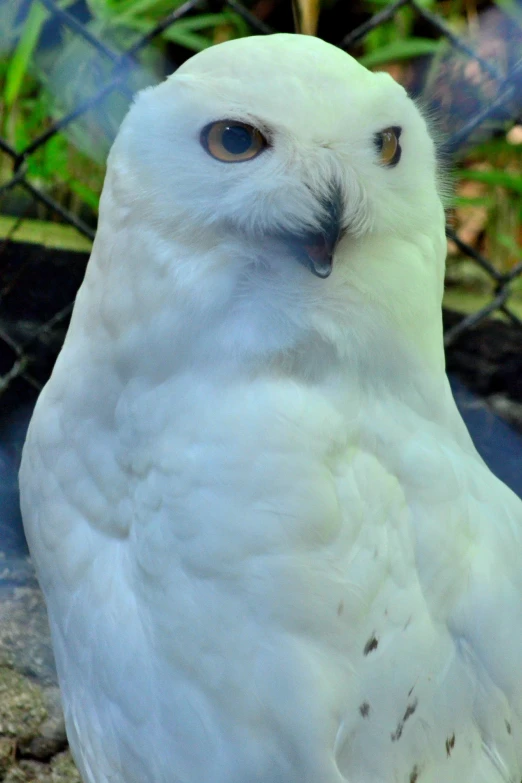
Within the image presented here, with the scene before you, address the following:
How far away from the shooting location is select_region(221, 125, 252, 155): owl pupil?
965 mm

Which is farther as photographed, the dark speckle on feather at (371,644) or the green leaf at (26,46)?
the green leaf at (26,46)

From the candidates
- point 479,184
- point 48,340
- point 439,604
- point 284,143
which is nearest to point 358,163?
point 284,143

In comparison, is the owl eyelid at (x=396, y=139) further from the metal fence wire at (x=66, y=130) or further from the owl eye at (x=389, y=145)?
the metal fence wire at (x=66, y=130)

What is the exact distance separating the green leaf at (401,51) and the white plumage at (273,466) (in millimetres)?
858

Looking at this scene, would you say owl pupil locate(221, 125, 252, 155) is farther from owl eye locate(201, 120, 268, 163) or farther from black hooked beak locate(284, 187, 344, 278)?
black hooked beak locate(284, 187, 344, 278)

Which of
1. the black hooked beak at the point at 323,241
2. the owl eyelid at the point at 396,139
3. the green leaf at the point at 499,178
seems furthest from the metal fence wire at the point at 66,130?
the black hooked beak at the point at 323,241

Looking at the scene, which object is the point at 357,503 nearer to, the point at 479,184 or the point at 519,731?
the point at 519,731

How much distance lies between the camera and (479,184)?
253 centimetres

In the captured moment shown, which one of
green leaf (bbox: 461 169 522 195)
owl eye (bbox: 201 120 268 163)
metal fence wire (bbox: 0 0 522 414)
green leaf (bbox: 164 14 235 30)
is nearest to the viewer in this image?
owl eye (bbox: 201 120 268 163)

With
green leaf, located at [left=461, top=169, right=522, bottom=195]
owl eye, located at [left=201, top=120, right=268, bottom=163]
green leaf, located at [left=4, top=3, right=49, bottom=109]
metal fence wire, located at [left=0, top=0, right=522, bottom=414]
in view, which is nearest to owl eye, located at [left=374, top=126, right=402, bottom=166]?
owl eye, located at [left=201, top=120, right=268, bottom=163]

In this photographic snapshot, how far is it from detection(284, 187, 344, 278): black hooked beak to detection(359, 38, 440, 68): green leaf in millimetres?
989

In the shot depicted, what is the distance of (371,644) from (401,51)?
1.31 m

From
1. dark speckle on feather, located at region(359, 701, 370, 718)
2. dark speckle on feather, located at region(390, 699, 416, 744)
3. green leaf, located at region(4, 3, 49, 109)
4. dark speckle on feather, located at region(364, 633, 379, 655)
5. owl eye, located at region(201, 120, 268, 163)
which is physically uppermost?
owl eye, located at region(201, 120, 268, 163)

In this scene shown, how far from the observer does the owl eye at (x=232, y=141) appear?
3.16 feet
